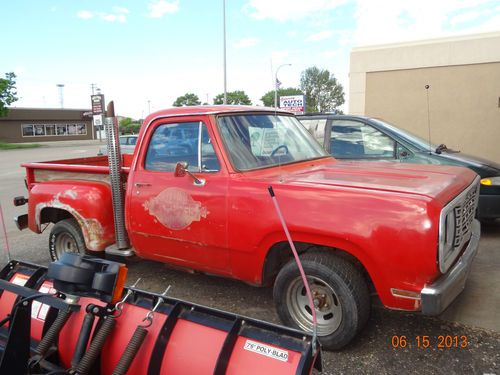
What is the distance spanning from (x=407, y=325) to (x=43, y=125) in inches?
2212

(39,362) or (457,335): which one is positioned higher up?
(39,362)

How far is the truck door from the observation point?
3553 mm

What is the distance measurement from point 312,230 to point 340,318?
2.30 feet

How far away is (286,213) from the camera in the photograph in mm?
3127

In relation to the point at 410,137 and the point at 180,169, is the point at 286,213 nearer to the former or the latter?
the point at 180,169

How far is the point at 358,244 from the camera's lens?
2848mm

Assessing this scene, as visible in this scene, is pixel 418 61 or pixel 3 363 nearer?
pixel 3 363

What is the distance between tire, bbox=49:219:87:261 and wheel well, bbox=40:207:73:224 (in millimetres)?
181

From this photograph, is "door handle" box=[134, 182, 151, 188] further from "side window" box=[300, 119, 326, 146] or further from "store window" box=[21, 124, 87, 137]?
"store window" box=[21, 124, 87, 137]

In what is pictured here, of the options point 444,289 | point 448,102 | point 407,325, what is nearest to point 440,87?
point 448,102

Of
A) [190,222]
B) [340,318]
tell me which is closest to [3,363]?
[190,222]

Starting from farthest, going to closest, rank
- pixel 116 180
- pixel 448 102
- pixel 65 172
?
pixel 448 102 < pixel 65 172 < pixel 116 180

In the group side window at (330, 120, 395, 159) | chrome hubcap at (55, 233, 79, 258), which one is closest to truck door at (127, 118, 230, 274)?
chrome hubcap at (55, 233, 79, 258)

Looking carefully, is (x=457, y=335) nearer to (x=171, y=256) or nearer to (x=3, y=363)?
(x=171, y=256)
